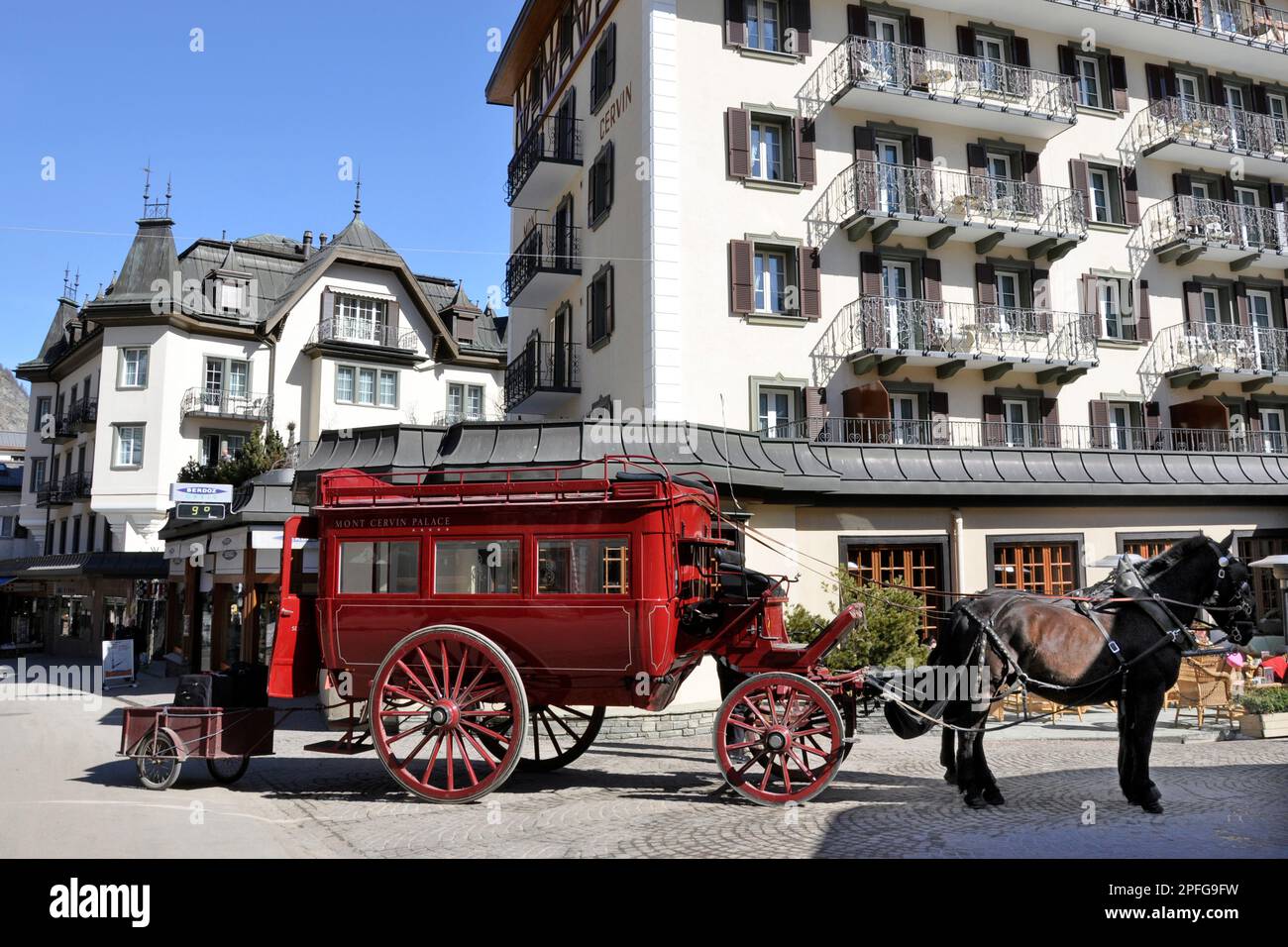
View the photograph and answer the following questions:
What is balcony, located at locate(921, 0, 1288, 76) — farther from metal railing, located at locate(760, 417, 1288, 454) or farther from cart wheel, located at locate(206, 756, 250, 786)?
cart wheel, located at locate(206, 756, 250, 786)

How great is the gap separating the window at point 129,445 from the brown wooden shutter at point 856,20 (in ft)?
101

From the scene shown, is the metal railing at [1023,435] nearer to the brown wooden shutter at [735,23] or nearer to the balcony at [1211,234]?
the balcony at [1211,234]

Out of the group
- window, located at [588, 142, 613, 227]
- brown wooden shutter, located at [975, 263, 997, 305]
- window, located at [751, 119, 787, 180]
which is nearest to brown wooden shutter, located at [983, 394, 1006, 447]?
brown wooden shutter, located at [975, 263, 997, 305]

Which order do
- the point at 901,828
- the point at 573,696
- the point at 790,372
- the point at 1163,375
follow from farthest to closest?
the point at 1163,375
the point at 790,372
the point at 573,696
the point at 901,828

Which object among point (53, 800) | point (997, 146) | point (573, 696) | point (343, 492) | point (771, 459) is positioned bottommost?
point (53, 800)

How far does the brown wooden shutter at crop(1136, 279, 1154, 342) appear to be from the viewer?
22.1 m

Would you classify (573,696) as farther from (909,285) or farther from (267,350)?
(267,350)

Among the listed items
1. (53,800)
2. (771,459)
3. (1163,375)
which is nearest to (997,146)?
(1163,375)

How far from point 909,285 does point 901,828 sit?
14936 mm

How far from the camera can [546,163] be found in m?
22.7

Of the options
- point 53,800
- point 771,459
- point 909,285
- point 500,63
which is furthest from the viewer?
point 500,63

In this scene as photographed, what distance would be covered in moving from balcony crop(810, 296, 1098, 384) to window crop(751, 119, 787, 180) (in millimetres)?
3358

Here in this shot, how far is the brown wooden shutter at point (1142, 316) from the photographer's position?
22125mm
